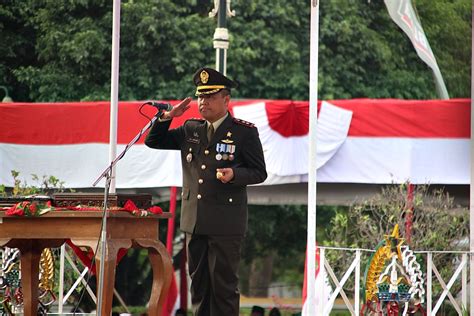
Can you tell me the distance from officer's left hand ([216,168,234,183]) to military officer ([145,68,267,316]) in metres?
0.17

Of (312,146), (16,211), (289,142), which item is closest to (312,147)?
(312,146)

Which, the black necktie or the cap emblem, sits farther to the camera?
the black necktie

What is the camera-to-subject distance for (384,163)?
12805mm

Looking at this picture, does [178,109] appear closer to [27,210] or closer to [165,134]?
[165,134]

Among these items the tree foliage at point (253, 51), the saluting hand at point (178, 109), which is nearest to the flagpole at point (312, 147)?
the saluting hand at point (178, 109)

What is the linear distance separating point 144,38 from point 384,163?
668 cm

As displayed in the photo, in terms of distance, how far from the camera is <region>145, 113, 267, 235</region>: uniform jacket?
20.7ft

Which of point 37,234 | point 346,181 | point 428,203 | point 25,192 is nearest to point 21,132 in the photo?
point 25,192

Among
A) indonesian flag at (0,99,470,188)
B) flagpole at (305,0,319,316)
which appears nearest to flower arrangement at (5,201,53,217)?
flagpole at (305,0,319,316)

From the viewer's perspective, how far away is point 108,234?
6.04 metres

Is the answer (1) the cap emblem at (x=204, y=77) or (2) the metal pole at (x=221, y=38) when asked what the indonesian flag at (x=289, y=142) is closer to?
(2) the metal pole at (x=221, y=38)

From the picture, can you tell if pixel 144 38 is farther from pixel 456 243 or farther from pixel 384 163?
pixel 456 243

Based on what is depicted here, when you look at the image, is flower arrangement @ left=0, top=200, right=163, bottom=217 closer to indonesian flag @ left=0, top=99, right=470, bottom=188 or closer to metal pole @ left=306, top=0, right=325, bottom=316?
metal pole @ left=306, top=0, right=325, bottom=316

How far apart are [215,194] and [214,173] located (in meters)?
0.12
